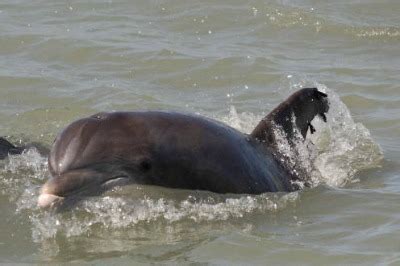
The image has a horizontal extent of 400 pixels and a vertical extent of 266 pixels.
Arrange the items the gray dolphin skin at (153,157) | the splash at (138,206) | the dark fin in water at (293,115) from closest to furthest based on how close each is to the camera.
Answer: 1. the gray dolphin skin at (153,157)
2. the splash at (138,206)
3. the dark fin in water at (293,115)

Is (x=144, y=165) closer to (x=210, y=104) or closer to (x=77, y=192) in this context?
(x=77, y=192)

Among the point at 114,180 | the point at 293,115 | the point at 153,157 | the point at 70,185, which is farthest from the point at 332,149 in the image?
the point at 70,185

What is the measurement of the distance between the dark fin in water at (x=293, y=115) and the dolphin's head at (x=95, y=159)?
4.72ft

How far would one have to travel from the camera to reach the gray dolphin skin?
7.30m

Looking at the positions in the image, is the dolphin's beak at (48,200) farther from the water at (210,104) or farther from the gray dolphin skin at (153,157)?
the water at (210,104)

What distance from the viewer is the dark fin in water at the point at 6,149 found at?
945 cm

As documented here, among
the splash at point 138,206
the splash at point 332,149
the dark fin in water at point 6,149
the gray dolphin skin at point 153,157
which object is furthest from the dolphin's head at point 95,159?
the dark fin in water at point 6,149

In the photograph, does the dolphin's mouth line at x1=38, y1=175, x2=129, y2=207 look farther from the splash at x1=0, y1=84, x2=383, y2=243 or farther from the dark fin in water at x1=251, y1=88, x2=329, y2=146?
the dark fin in water at x1=251, y1=88, x2=329, y2=146

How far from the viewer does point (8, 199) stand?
8547 millimetres

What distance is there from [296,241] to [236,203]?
2.08 feet

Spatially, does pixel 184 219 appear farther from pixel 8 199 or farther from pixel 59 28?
pixel 59 28

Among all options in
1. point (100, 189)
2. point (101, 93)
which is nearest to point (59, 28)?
point (101, 93)

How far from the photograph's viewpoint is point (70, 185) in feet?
23.6

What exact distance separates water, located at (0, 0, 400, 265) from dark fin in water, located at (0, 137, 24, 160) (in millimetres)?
141
